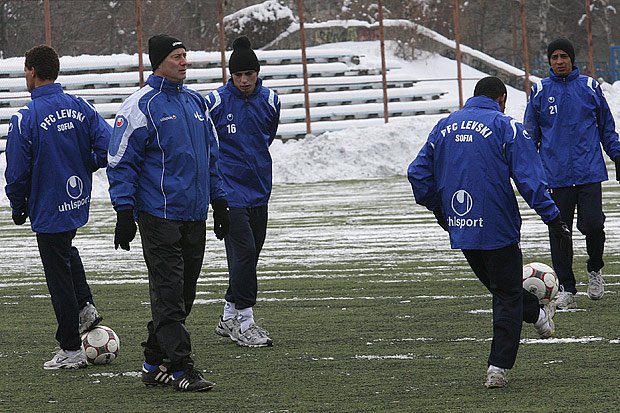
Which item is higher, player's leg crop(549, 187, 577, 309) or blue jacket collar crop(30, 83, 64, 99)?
blue jacket collar crop(30, 83, 64, 99)

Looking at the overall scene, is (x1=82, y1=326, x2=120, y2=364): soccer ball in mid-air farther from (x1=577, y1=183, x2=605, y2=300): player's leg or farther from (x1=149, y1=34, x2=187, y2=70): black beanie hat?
(x1=577, y1=183, x2=605, y2=300): player's leg

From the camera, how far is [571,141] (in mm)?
10602

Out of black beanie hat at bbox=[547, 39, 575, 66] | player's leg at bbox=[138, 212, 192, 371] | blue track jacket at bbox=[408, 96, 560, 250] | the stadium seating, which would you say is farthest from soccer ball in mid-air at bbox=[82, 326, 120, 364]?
the stadium seating

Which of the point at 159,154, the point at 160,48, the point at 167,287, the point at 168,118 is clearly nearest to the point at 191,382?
the point at 167,287

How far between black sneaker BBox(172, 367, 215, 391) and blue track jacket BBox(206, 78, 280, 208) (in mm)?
2065

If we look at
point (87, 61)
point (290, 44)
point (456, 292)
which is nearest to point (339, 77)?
point (290, 44)

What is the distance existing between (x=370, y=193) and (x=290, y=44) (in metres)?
20.7

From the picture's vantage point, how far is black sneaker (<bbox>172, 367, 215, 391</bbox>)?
7.51 meters

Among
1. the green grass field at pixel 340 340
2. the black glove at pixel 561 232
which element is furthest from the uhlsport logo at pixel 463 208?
the green grass field at pixel 340 340

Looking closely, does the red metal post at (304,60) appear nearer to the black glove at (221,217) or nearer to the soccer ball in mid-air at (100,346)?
the soccer ball in mid-air at (100,346)

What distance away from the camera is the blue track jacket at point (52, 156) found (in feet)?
27.3

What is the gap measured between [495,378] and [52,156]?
124 inches

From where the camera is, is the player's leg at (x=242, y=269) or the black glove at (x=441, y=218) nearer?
the black glove at (x=441, y=218)

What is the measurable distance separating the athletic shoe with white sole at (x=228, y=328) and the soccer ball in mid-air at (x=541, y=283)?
2.11 m
